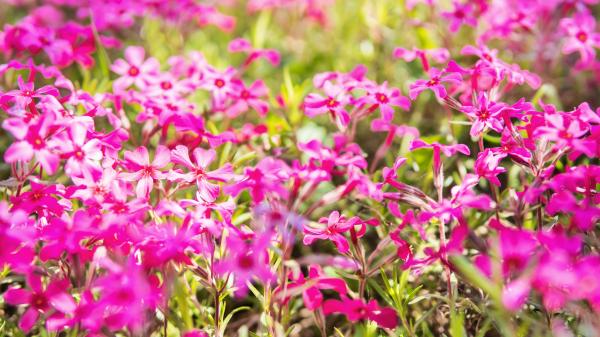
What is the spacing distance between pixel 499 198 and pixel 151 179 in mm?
1110

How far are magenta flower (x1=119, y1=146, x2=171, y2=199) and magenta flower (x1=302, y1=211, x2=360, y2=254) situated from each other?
427mm

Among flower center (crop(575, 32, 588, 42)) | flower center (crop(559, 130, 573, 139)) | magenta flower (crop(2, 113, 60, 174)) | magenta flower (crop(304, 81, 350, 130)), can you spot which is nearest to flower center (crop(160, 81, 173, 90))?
magenta flower (crop(304, 81, 350, 130))

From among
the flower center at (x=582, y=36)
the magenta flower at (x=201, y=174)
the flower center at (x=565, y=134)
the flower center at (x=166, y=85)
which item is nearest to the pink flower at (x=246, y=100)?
the flower center at (x=166, y=85)

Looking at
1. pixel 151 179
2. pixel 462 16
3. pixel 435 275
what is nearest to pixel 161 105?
pixel 151 179

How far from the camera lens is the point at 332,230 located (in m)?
1.62

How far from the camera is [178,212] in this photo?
4.73 feet

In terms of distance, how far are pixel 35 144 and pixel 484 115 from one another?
1215 millimetres

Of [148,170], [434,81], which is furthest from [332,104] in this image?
[148,170]

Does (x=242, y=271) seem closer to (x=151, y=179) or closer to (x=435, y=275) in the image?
(x=151, y=179)

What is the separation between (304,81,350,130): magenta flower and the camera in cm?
180

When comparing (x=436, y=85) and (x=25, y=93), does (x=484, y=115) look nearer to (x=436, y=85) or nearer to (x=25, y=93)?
(x=436, y=85)

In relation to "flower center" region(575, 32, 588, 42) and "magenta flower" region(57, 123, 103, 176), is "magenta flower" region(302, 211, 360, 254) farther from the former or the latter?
"flower center" region(575, 32, 588, 42)

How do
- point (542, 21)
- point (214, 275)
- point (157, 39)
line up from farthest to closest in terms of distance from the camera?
point (157, 39), point (542, 21), point (214, 275)

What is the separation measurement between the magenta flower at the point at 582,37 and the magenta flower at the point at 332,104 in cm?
92
